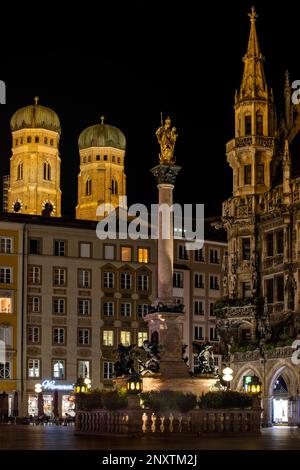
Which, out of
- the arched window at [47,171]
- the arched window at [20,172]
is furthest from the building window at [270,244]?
the arched window at [20,172]

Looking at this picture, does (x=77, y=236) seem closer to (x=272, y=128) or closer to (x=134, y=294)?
(x=134, y=294)

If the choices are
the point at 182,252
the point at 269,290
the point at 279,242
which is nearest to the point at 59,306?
the point at 182,252

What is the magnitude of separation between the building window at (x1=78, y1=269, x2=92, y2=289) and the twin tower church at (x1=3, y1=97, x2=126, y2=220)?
240ft

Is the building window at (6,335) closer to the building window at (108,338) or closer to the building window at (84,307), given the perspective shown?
the building window at (84,307)

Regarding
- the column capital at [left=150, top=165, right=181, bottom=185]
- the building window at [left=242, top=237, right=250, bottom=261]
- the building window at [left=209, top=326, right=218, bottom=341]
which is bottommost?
the building window at [left=209, top=326, right=218, bottom=341]

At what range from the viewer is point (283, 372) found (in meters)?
92.4

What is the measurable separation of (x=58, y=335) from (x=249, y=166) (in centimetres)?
2643

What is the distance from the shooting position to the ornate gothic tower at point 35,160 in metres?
189

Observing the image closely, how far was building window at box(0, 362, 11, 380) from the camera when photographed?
357 feet

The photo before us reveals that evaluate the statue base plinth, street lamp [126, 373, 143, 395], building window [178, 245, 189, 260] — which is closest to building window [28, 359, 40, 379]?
building window [178, 245, 189, 260]

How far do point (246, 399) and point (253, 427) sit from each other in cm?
194

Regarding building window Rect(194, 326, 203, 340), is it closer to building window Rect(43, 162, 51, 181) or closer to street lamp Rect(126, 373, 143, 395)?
street lamp Rect(126, 373, 143, 395)

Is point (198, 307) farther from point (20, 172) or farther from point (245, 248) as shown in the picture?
point (20, 172)

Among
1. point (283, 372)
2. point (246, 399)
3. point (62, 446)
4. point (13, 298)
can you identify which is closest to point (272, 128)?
point (283, 372)
